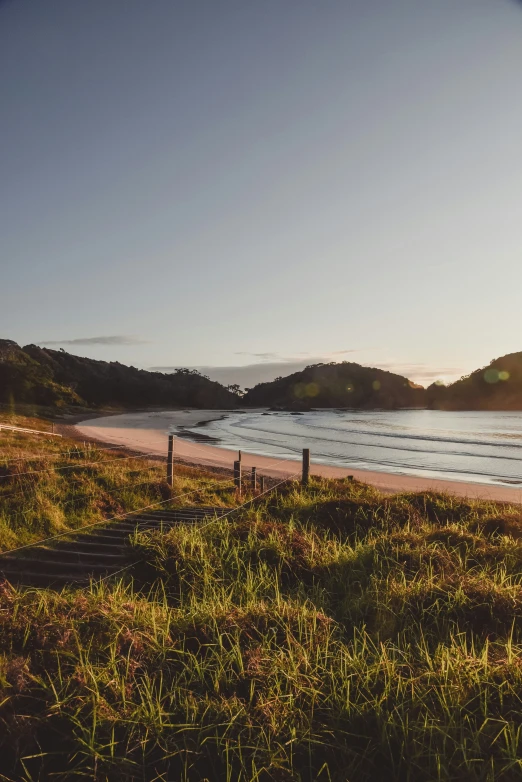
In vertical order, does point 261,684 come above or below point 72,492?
above

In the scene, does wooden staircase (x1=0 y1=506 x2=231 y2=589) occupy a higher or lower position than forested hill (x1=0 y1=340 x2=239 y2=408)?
lower

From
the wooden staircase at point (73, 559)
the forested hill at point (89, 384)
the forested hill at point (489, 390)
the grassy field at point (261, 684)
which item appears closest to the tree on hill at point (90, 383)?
the forested hill at point (89, 384)

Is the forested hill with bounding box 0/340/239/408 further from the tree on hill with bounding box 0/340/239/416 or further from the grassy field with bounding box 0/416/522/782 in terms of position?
the grassy field with bounding box 0/416/522/782

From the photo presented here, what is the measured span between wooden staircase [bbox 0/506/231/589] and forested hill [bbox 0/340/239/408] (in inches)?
2422

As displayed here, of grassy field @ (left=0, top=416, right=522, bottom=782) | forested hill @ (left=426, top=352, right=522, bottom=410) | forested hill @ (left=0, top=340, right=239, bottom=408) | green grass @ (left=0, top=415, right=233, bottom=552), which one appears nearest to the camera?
grassy field @ (left=0, top=416, right=522, bottom=782)

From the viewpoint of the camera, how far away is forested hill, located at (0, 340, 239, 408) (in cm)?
6875

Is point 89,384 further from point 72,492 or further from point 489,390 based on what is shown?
point 72,492

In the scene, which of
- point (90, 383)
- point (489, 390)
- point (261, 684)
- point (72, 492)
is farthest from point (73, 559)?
point (489, 390)

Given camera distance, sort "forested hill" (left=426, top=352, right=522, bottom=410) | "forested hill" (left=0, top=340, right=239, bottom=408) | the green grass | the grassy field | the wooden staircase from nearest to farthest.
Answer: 1. the grassy field
2. the wooden staircase
3. the green grass
4. "forested hill" (left=0, top=340, right=239, bottom=408)
5. "forested hill" (left=426, top=352, right=522, bottom=410)

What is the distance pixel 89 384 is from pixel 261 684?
13335 cm

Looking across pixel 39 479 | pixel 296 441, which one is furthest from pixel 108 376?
pixel 39 479

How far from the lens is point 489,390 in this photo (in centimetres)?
15862

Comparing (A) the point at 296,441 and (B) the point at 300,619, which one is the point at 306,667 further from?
(A) the point at 296,441

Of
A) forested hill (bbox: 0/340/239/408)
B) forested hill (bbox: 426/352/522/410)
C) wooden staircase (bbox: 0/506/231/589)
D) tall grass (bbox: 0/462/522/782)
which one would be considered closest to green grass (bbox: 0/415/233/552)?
wooden staircase (bbox: 0/506/231/589)
